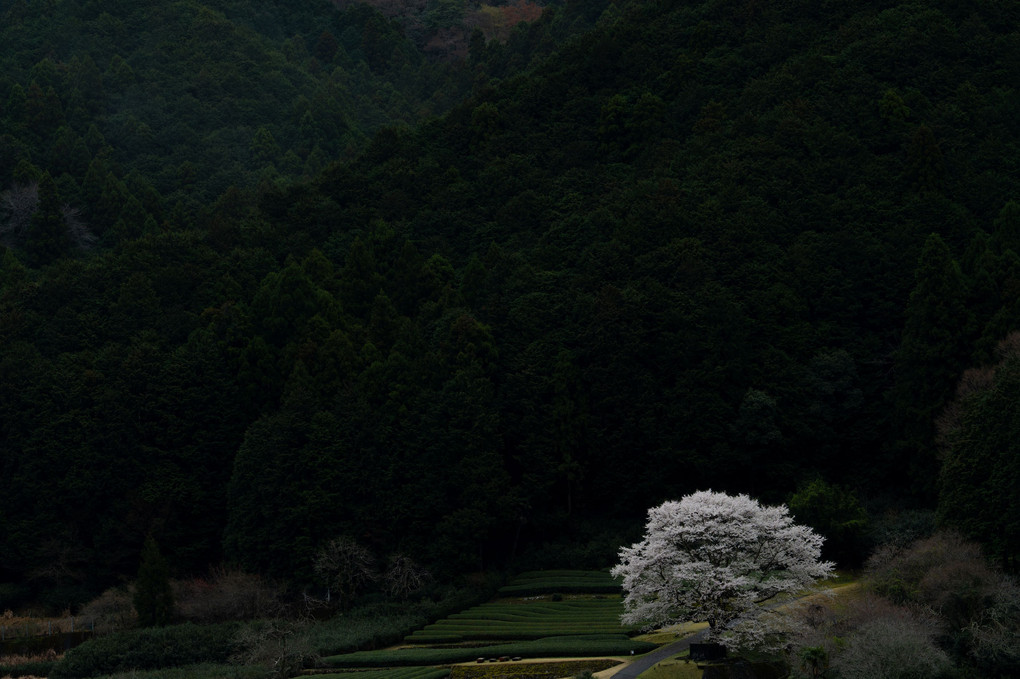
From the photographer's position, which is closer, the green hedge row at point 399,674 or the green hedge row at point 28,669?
the green hedge row at point 399,674

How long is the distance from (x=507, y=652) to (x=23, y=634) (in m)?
25.8

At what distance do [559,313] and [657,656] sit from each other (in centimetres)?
2954

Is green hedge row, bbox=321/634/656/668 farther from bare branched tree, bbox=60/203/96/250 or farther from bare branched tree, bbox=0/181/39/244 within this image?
bare branched tree, bbox=0/181/39/244

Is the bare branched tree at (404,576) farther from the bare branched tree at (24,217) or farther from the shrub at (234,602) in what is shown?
the bare branched tree at (24,217)

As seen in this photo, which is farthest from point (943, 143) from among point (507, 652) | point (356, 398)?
point (507, 652)

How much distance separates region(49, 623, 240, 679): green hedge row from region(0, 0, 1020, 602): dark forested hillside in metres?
9.38

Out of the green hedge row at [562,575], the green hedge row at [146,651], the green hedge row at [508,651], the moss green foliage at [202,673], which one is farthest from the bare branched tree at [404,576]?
the moss green foliage at [202,673]

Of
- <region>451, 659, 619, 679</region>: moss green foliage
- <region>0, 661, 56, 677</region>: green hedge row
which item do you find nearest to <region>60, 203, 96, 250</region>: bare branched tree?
<region>0, 661, 56, 677</region>: green hedge row

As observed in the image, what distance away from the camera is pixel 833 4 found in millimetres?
84812

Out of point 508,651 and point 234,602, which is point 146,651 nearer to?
point 234,602

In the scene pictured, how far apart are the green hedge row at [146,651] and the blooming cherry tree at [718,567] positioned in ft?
63.3

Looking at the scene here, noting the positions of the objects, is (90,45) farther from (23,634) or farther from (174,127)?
(23,634)

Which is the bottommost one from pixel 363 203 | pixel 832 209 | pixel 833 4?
pixel 832 209

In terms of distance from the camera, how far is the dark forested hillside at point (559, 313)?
61.3 m
